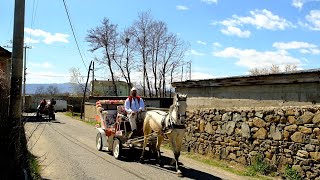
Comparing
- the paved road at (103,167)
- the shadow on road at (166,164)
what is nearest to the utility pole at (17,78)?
the paved road at (103,167)

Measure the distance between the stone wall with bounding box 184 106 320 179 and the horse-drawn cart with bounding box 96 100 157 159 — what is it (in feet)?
7.67

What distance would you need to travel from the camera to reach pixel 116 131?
14.0 meters

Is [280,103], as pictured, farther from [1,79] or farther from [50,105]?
[50,105]

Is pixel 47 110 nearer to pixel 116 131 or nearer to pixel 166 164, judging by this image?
pixel 116 131

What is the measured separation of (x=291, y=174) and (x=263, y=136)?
1.61 m

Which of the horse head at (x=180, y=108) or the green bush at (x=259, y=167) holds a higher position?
the horse head at (x=180, y=108)

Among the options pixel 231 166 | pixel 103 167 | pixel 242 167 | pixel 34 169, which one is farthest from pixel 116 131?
pixel 242 167

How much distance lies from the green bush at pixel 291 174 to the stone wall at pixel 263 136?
112 millimetres

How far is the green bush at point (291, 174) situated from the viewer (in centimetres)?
1013

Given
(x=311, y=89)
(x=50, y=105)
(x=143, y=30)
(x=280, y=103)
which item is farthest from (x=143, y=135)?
(x=143, y=30)

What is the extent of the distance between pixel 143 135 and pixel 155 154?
3.08 ft

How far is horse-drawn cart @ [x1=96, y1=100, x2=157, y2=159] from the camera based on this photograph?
13.6 m

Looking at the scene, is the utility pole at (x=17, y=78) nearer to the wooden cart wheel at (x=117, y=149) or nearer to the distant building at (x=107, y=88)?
the wooden cart wheel at (x=117, y=149)

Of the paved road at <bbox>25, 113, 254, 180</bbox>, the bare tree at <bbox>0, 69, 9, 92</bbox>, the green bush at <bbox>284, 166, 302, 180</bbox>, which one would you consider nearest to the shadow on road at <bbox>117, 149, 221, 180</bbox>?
the paved road at <bbox>25, 113, 254, 180</bbox>
